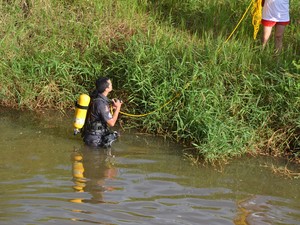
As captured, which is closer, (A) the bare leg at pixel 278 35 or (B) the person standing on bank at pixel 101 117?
(B) the person standing on bank at pixel 101 117

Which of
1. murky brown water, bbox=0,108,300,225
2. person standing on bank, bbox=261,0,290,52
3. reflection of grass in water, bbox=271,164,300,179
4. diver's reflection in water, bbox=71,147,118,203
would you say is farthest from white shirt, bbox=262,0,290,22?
diver's reflection in water, bbox=71,147,118,203

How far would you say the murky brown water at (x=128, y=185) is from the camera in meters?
6.42

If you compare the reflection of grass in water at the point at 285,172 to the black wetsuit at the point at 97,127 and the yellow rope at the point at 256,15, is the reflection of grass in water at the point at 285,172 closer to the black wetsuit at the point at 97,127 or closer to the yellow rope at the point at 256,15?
the black wetsuit at the point at 97,127

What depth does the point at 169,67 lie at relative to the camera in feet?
30.0

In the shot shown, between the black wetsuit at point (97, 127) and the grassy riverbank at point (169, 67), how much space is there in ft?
2.69

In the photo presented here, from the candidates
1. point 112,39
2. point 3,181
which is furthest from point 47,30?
point 3,181

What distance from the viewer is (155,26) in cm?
1055

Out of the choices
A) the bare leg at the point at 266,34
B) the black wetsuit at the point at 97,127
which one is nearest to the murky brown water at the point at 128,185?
the black wetsuit at the point at 97,127

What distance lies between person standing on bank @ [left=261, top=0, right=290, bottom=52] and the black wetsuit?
115 inches

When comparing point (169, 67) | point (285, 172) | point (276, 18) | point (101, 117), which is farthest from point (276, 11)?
point (101, 117)

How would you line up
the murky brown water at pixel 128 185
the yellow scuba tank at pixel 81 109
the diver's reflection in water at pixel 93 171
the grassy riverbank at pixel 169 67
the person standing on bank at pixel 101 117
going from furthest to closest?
the grassy riverbank at pixel 169 67
the person standing on bank at pixel 101 117
the yellow scuba tank at pixel 81 109
the diver's reflection in water at pixel 93 171
the murky brown water at pixel 128 185

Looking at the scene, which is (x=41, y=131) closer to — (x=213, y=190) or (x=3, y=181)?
(x=3, y=181)

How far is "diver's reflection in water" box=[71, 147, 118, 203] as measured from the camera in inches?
277

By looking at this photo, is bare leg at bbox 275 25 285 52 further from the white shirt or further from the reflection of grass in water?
the reflection of grass in water
